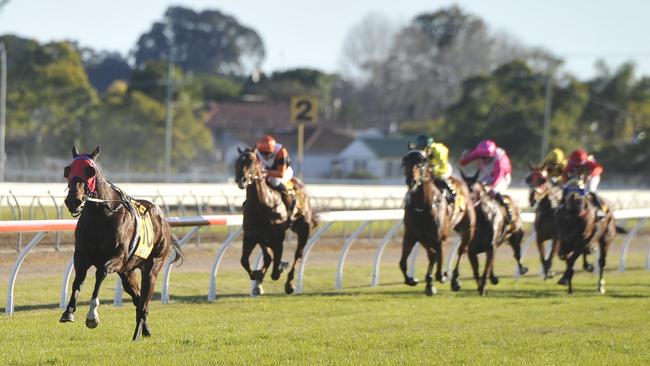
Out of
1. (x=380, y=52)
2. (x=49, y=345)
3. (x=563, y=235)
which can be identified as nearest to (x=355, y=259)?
(x=563, y=235)

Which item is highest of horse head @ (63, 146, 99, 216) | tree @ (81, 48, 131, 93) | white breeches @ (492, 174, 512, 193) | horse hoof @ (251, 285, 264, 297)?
tree @ (81, 48, 131, 93)

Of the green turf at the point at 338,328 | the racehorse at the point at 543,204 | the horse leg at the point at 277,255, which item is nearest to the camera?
the green turf at the point at 338,328

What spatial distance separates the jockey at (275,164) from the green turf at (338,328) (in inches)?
47.8

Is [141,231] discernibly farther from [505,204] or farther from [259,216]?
[505,204]

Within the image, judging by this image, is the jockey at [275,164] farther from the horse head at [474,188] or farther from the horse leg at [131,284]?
the horse leg at [131,284]

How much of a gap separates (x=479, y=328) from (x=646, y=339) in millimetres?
1453

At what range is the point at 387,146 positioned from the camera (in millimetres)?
59125

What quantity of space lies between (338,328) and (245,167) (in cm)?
261

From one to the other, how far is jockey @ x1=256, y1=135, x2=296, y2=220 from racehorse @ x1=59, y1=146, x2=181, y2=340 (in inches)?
164

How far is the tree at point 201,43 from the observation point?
11638cm

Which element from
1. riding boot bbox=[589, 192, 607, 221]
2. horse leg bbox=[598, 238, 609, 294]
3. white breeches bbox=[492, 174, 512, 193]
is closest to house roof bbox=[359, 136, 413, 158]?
horse leg bbox=[598, 238, 609, 294]

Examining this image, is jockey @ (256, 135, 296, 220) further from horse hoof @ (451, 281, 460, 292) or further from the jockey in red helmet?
the jockey in red helmet

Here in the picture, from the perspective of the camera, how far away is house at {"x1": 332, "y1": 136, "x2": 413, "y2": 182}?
190ft

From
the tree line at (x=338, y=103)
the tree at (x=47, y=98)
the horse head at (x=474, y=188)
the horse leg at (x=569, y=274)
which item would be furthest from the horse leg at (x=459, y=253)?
the tree at (x=47, y=98)
